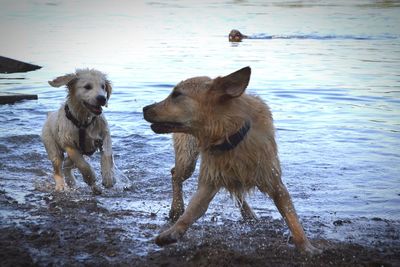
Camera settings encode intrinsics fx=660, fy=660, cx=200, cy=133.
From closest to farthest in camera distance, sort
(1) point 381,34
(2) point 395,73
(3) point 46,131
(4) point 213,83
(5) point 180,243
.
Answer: (4) point 213,83 < (5) point 180,243 < (3) point 46,131 < (2) point 395,73 < (1) point 381,34

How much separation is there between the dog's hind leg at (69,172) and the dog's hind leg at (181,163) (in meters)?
2.23

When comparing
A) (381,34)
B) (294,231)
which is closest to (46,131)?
(294,231)

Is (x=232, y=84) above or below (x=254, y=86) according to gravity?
above

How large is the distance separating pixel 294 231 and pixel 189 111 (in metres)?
1.42

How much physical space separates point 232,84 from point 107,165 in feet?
10.8

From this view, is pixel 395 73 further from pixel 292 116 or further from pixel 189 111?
pixel 189 111

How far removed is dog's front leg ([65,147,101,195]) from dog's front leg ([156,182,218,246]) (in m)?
2.79

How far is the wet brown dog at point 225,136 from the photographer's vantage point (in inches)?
222

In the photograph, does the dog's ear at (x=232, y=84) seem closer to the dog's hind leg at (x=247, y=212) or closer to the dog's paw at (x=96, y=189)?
the dog's hind leg at (x=247, y=212)

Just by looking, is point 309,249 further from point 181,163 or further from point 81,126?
point 81,126

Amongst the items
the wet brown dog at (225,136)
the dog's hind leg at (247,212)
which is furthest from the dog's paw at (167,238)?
the dog's hind leg at (247,212)

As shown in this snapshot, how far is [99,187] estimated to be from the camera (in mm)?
8531

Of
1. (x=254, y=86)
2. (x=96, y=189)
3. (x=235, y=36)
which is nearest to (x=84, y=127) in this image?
(x=96, y=189)

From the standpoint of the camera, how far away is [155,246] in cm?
606
